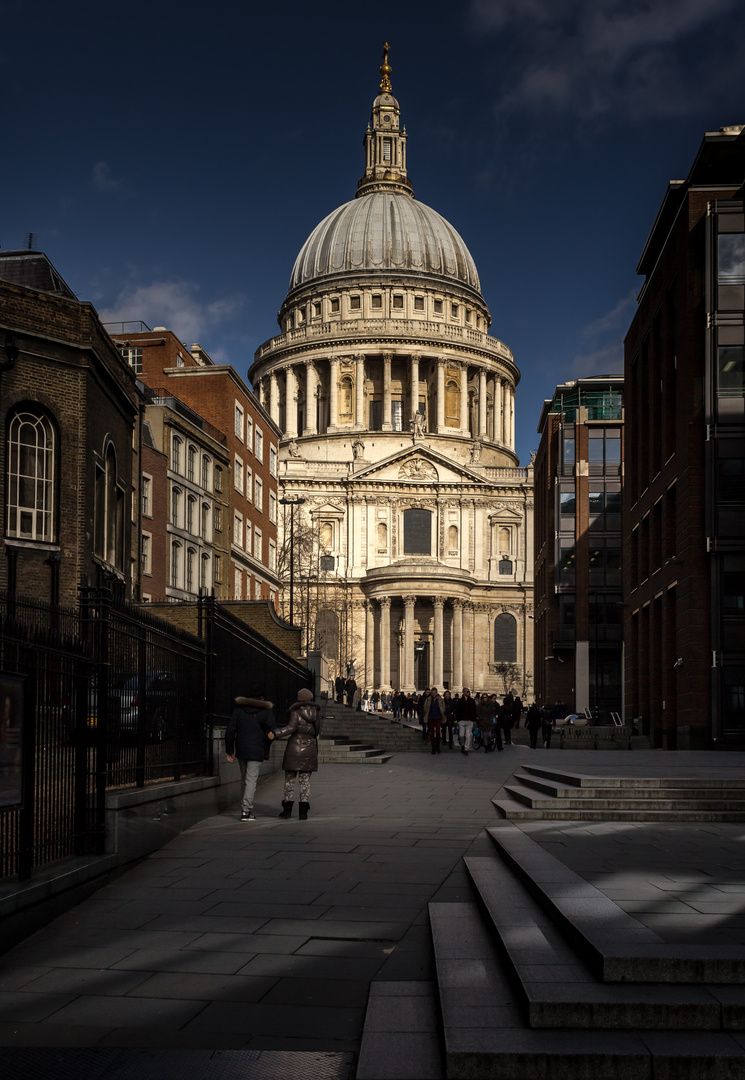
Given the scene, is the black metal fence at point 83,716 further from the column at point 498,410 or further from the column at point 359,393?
the column at point 498,410

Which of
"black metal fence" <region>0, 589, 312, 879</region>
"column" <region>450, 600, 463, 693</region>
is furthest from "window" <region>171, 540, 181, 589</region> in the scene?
"column" <region>450, 600, 463, 693</region>

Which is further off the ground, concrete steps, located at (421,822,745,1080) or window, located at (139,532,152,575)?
window, located at (139,532,152,575)

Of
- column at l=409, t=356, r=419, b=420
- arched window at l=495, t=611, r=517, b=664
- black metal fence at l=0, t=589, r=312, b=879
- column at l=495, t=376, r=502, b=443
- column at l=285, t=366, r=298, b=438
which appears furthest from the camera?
column at l=495, t=376, r=502, b=443

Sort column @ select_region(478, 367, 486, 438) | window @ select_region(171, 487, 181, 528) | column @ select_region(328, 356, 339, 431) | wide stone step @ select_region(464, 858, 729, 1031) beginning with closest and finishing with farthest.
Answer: wide stone step @ select_region(464, 858, 729, 1031), window @ select_region(171, 487, 181, 528), column @ select_region(328, 356, 339, 431), column @ select_region(478, 367, 486, 438)

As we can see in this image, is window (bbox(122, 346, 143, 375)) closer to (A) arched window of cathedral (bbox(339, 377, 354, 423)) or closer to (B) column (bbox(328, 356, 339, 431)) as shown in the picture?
(B) column (bbox(328, 356, 339, 431))

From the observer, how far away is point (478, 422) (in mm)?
118812

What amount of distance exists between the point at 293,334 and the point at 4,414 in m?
97.0

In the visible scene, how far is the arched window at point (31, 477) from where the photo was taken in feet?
86.1

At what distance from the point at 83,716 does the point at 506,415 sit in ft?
378

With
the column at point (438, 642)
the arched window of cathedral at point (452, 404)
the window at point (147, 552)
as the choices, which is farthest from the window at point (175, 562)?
the arched window of cathedral at point (452, 404)

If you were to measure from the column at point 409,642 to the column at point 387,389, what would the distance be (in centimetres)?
2557

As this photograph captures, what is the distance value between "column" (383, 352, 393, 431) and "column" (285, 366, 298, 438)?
9.03 metres

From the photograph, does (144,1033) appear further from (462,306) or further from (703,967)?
(462,306)

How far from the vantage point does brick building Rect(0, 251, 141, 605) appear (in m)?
26.1
